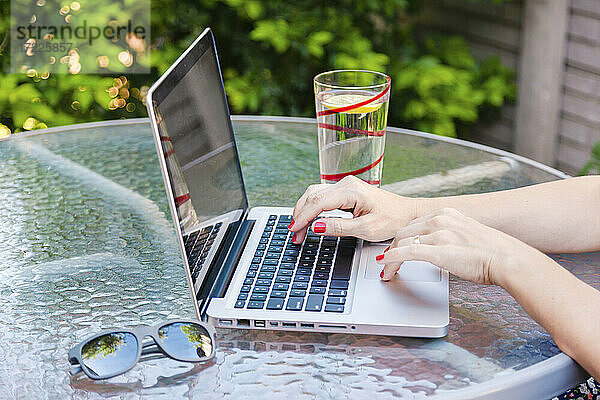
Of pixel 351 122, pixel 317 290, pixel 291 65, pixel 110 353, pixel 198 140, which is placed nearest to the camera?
pixel 110 353

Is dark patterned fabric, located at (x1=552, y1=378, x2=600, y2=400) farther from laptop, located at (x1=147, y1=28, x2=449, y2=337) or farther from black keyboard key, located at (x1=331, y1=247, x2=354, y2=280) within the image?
black keyboard key, located at (x1=331, y1=247, x2=354, y2=280)

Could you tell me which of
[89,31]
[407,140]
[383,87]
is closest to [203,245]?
[383,87]

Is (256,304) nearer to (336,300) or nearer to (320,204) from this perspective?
(336,300)

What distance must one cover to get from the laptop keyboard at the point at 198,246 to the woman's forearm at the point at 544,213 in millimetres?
344

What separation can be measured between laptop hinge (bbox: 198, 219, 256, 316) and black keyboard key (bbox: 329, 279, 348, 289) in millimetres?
144

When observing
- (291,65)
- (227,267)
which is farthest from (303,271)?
(291,65)

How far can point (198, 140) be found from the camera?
1.05 metres

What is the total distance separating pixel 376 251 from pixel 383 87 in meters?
0.30

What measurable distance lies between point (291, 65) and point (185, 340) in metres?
2.22

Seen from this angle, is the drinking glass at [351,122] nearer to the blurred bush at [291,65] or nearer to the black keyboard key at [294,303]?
the black keyboard key at [294,303]

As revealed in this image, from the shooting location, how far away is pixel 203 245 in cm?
99

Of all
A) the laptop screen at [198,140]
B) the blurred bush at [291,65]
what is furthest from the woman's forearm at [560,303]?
the blurred bush at [291,65]

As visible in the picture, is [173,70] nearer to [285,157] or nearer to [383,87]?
[383,87]

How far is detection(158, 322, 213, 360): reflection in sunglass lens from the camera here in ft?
2.73
